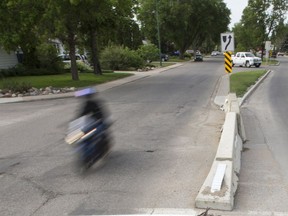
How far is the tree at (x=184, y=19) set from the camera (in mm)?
60531

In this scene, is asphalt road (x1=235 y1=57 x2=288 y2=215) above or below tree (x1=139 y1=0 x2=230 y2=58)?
below

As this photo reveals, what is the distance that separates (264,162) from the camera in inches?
251

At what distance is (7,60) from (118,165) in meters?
29.8

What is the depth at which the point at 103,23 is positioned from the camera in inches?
1056

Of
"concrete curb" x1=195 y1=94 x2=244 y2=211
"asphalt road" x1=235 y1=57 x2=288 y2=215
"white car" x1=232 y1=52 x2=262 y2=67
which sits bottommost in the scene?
"white car" x1=232 y1=52 x2=262 y2=67

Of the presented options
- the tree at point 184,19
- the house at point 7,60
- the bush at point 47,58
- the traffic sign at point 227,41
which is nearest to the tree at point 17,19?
the traffic sign at point 227,41

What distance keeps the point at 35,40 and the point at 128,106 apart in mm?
10854

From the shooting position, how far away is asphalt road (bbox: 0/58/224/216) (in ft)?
15.2

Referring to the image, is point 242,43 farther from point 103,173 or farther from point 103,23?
point 103,173

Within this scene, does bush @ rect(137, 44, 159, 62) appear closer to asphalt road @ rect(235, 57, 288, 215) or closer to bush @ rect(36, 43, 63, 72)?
bush @ rect(36, 43, 63, 72)

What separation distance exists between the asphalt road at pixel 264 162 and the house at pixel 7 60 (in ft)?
84.9

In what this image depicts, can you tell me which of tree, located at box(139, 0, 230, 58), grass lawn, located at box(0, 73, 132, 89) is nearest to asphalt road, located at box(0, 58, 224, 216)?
grass lawn, located at box(0, 73, 132, 89)

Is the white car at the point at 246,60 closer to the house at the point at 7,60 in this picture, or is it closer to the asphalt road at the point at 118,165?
the house at the point at 7,60

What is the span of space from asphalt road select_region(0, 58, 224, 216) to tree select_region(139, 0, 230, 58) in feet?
164
